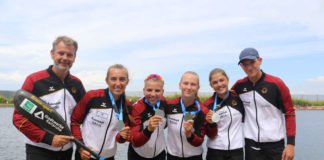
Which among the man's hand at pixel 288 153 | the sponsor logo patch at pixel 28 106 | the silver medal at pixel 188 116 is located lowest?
the man's hand at pixel 288 153

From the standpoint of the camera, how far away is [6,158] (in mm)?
12727

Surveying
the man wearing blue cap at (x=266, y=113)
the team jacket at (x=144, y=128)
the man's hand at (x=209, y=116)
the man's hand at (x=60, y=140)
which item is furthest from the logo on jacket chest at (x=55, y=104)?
the man wearing blue cap at (x=266, y=113)

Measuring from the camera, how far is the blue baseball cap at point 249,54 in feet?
14.4

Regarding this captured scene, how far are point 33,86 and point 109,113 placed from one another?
951 millimetres

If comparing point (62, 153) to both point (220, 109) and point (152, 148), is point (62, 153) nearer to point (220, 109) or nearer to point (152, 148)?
point (152, 148)

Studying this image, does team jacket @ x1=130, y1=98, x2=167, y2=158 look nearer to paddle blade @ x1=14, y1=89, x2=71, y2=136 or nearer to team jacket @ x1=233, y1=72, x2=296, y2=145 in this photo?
paddle blade @ x1=14, y1=89, x2=71, y2=136

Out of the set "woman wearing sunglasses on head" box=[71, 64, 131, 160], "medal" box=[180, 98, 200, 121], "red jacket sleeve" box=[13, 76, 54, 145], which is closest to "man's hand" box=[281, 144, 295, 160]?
"medal" box=[180, 98, 200, 121]

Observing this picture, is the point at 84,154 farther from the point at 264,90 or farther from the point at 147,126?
the point at 264,90

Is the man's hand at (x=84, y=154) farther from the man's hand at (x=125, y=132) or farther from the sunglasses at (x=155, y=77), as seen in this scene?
the sunglasses at (x=155, y=77)

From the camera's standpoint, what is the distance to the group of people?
3807mm

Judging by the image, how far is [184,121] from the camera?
4234 millimetres

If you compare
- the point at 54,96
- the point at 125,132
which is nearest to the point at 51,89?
the point at 54,96

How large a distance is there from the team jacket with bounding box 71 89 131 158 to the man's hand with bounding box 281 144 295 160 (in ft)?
7.19

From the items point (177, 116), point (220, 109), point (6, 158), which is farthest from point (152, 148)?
point (6, 158)
